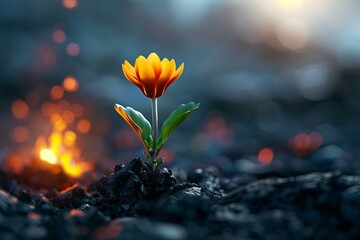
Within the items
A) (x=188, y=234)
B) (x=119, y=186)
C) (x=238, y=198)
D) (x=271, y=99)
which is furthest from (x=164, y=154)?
(x=271, y=99)

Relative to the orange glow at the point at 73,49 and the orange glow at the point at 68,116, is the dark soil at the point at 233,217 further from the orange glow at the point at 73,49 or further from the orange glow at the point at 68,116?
the orange glow at the point at 73,49

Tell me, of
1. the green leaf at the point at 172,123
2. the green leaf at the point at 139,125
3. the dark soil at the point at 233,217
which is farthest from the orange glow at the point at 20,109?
the dark soil at the point at 233,217

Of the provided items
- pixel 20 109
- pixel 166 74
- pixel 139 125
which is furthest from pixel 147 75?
pixel 20 109

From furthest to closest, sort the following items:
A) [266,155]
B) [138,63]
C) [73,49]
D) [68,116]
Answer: [73,49] < [68,116] < [266,155] < [138,63]

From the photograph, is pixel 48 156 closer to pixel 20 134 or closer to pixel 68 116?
pixel 20 134

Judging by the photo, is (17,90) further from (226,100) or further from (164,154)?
(164,154)
